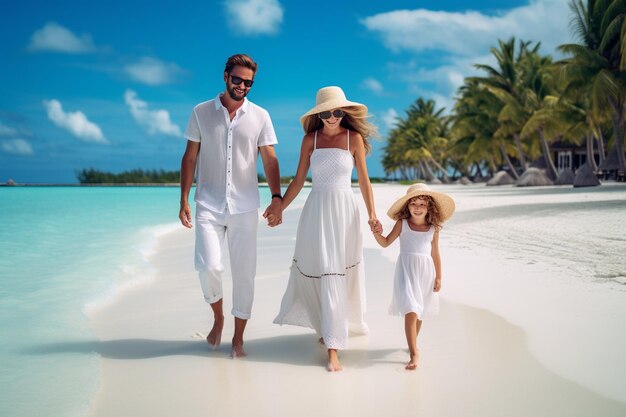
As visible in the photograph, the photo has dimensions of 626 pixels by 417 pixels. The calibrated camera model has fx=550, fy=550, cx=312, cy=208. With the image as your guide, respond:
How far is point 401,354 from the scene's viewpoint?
3.85 m

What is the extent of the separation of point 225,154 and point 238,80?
1.73ft

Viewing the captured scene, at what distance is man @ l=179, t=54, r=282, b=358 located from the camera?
387 cm

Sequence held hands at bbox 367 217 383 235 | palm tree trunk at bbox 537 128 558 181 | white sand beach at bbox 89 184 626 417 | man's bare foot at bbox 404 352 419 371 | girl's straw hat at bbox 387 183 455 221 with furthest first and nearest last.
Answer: palm tree trunk at bbox 537 128 558 181, held hands at bbox 367 217 383 235, girl's straw hat at bbox 387 183 455 221, man's bare foot at bbox 404 352 419 371, white sand beach at bbox 89 184 626 417

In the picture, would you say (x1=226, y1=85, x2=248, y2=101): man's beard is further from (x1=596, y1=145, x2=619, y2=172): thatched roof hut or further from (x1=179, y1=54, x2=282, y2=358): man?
(x1=596, y1=145, x2=619, y2=172): thatched roof hut

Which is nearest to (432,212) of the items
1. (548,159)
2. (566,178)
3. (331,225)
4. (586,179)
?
(331,225)

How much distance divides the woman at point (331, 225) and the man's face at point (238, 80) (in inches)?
18.6

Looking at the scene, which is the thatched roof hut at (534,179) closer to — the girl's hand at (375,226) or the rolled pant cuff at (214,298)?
the girl's hand at (375,226)

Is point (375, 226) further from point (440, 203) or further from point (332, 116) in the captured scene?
point (332, 116)

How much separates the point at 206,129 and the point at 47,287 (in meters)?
4.93

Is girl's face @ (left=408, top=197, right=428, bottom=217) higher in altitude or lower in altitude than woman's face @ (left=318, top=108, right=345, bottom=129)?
lower

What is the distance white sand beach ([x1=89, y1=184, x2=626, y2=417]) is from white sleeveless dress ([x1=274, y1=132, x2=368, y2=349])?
0.31 meters

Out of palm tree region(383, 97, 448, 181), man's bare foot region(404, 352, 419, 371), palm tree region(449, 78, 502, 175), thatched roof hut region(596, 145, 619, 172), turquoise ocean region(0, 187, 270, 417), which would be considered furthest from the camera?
palm tree region(383, 97, 448, 181)

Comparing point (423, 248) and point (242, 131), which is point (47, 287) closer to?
point (242, 131)

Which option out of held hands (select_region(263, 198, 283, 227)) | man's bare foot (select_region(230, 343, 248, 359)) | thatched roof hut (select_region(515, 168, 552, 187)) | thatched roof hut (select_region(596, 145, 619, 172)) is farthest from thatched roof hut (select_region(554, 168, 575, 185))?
man's bare foot (select_region(230, 343, 248, 359))
